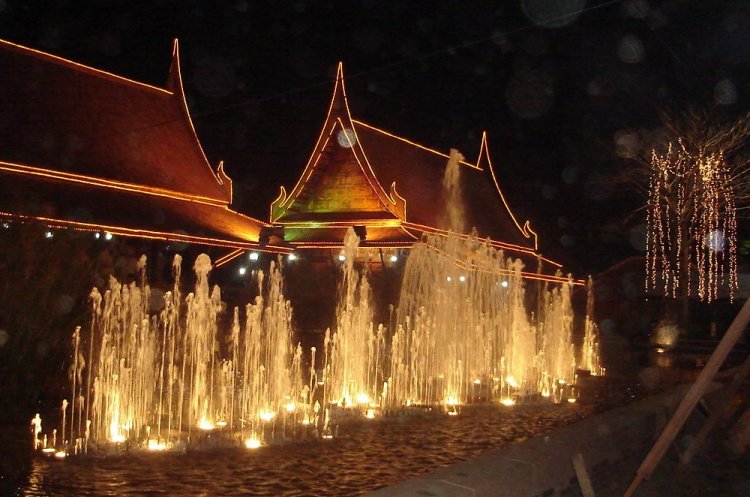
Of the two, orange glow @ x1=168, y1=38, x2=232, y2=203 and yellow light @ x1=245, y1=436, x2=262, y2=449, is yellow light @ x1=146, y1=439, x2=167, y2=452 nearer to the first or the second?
yellow light @ x1=245, y1=436, x2=262, y2=449

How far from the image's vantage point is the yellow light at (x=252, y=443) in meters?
7.87

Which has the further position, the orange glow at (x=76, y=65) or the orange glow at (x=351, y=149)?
the orange glow at (x=351, y=149)

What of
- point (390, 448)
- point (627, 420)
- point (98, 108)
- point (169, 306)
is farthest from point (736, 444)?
point (98, 108)

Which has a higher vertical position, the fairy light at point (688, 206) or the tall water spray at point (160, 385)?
the fairy light at point (688, 206)

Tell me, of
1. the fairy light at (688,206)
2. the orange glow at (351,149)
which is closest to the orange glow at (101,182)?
the orange glow at (351,149)

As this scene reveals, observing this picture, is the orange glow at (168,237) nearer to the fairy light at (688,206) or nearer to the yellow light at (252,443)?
the yellow light at (252,443)

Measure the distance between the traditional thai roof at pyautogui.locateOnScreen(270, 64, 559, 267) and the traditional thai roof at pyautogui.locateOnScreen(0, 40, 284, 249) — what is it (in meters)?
1.50

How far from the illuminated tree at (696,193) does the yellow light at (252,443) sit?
20.9m

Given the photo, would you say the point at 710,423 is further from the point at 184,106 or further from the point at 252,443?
the point at 184,106

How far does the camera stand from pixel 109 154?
19.1 meters

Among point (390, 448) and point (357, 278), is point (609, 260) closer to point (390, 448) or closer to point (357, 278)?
point (357, 278)

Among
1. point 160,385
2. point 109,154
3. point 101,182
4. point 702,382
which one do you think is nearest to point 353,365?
point 160,385

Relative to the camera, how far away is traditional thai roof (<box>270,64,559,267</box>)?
21531 mm

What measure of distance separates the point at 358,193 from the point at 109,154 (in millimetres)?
6738
